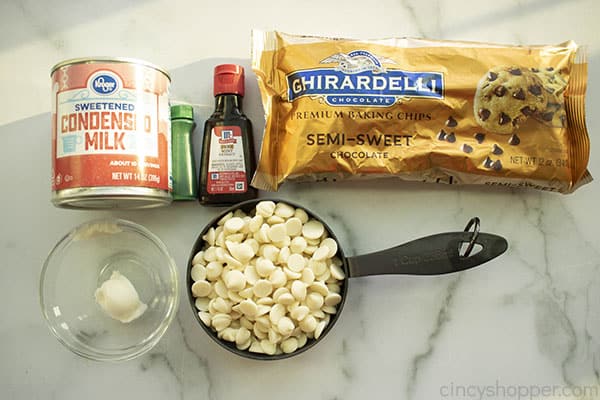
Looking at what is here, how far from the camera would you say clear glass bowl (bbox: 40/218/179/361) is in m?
0.79

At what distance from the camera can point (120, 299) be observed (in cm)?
A: 76

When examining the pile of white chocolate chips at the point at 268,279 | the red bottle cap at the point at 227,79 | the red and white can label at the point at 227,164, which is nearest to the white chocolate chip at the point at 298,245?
the pile of white chocolate chips at the point at 268,279

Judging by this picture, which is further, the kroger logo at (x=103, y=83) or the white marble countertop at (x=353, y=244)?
the white marble countertop at (x=353, y=244)

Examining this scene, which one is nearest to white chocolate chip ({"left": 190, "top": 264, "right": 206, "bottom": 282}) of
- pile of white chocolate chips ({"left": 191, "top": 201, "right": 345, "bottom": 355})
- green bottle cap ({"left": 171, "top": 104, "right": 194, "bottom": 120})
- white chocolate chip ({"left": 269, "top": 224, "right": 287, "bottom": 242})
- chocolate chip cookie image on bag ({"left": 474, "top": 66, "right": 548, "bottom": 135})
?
pile of white chocolate chips ({"left": 191, "top": 201, "right": 345, "bottom": 355})

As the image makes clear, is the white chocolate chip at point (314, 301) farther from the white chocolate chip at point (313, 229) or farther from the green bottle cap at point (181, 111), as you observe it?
the green bottle cap at point (181, 111)

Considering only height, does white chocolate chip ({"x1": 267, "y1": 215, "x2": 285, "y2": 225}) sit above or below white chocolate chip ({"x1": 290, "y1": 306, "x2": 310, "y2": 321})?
above

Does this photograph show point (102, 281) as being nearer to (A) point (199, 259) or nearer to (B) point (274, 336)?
(A) point (199, 259)

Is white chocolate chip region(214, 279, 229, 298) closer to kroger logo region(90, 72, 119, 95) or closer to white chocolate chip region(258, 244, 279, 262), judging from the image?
white chocolate chip region(258, 244, 279, 262)

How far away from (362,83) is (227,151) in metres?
0.20

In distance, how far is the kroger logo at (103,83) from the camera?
27.7 inches

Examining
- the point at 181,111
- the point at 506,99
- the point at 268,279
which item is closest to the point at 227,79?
the point at 181,111

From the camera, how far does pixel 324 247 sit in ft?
2.48

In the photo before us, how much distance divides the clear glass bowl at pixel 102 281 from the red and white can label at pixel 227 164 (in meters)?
0.12

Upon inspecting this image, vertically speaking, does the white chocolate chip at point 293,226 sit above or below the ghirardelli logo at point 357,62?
below
